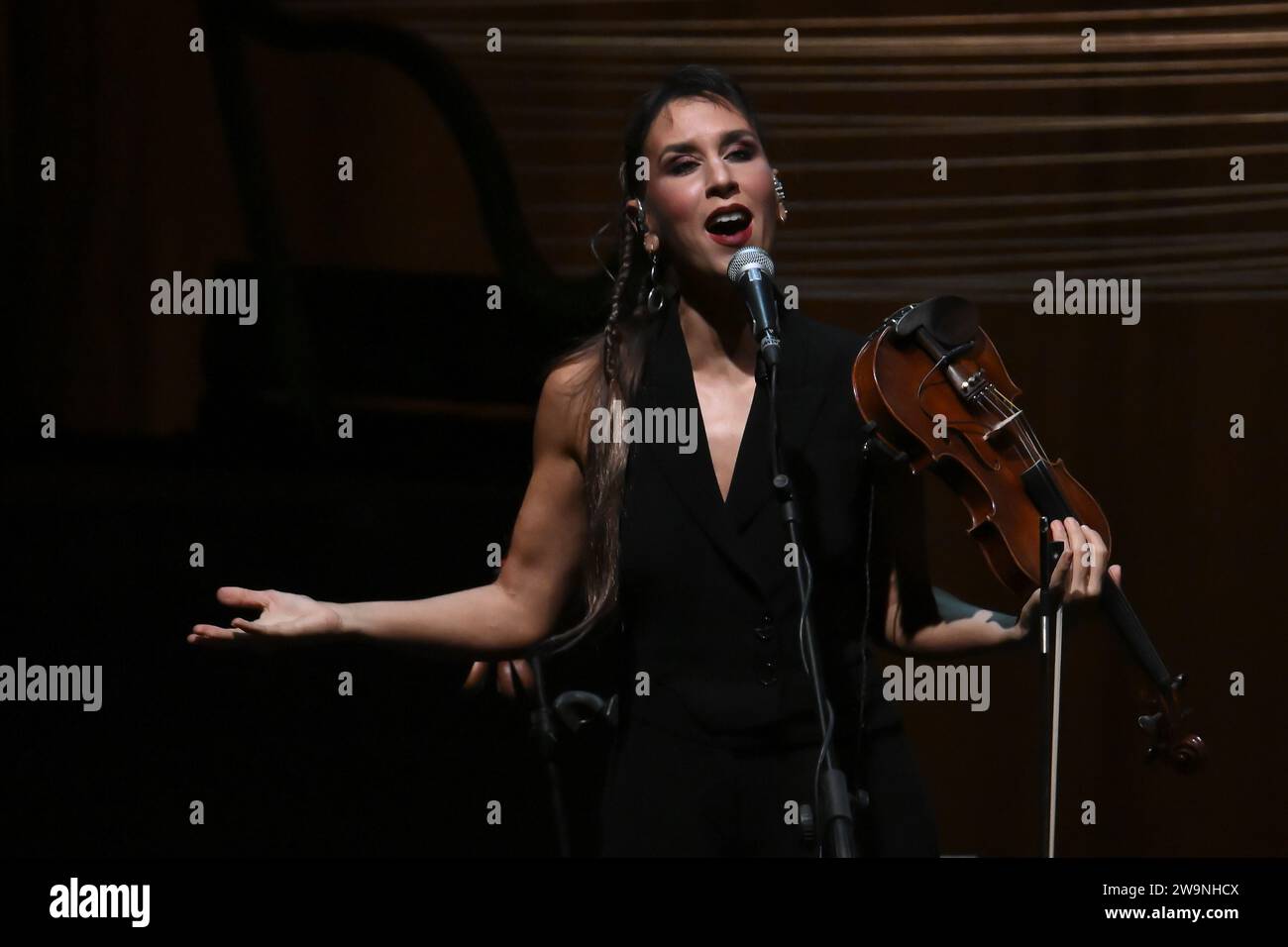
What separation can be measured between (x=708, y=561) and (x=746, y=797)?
12.1 inches

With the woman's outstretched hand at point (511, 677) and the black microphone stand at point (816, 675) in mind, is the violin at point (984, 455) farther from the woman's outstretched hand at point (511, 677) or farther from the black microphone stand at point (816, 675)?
the woman's outstretched hand at point (511, 677)

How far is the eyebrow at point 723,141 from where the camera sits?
217cm

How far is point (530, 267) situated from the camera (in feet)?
10.0

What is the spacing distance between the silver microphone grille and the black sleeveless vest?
17cm

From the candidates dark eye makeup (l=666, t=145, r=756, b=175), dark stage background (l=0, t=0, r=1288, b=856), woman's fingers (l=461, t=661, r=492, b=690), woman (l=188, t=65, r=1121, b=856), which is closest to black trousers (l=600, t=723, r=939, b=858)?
woman (l=188, t=65, r=1121, b=856)

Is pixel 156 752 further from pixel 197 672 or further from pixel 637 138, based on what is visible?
pixel 637 138

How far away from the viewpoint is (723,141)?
216cm

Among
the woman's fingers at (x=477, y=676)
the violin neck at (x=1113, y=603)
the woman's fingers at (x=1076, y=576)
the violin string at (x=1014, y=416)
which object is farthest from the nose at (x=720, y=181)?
the woman's fingers at (x=477, y=676)

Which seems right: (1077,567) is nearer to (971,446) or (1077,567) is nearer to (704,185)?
(971,446)

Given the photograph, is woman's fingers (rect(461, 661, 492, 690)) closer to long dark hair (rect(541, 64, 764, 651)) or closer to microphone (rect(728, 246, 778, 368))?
long dark hair (rect(541, 64, 764, 651))

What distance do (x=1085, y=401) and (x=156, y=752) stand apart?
194 cm

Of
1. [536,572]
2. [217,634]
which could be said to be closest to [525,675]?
[536,572]

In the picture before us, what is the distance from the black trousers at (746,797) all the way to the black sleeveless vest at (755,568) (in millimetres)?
26

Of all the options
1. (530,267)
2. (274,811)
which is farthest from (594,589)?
(274,811)
